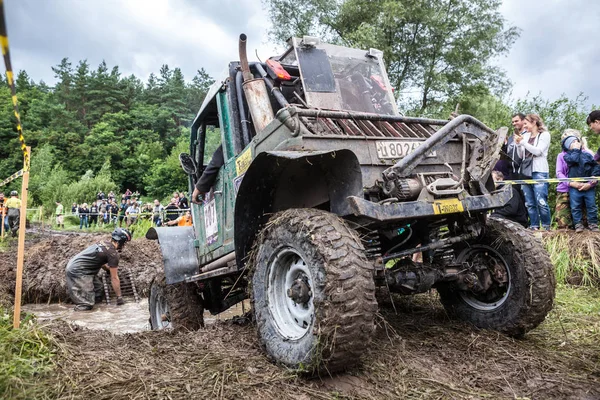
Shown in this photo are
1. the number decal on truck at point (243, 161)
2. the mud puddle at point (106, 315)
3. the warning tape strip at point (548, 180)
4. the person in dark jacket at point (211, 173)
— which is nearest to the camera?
the number decal on truck at point (243, 161)

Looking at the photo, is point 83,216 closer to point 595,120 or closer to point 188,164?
point 188,164

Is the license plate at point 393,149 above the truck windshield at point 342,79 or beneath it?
beneath

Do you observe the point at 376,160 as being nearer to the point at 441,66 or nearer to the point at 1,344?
the point at 1,344

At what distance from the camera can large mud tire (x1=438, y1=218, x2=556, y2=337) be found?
10.8ft

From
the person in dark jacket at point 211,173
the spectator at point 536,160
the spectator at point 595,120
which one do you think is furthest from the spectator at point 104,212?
the spectator at point 595,120

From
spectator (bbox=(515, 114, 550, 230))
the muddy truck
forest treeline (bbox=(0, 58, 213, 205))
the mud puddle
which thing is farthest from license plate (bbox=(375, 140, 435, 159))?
forest treeline (bbox=(0, 58, 213, 205))

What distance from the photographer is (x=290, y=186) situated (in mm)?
3477

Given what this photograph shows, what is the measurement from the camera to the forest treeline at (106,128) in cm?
5209

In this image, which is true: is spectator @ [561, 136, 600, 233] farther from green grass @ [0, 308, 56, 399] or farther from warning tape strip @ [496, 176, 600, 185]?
green grass @ [0, 308, 56, 399]

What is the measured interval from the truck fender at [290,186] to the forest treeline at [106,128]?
41.7 m

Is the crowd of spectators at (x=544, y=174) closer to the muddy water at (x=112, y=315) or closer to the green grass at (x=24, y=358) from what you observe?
the muddy water at (x=112, y=315)

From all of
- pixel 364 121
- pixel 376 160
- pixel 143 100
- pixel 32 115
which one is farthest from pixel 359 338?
pixel 143 100

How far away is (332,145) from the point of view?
3.12m

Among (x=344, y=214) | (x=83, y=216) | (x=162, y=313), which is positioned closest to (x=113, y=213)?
(x=83, y=216)
